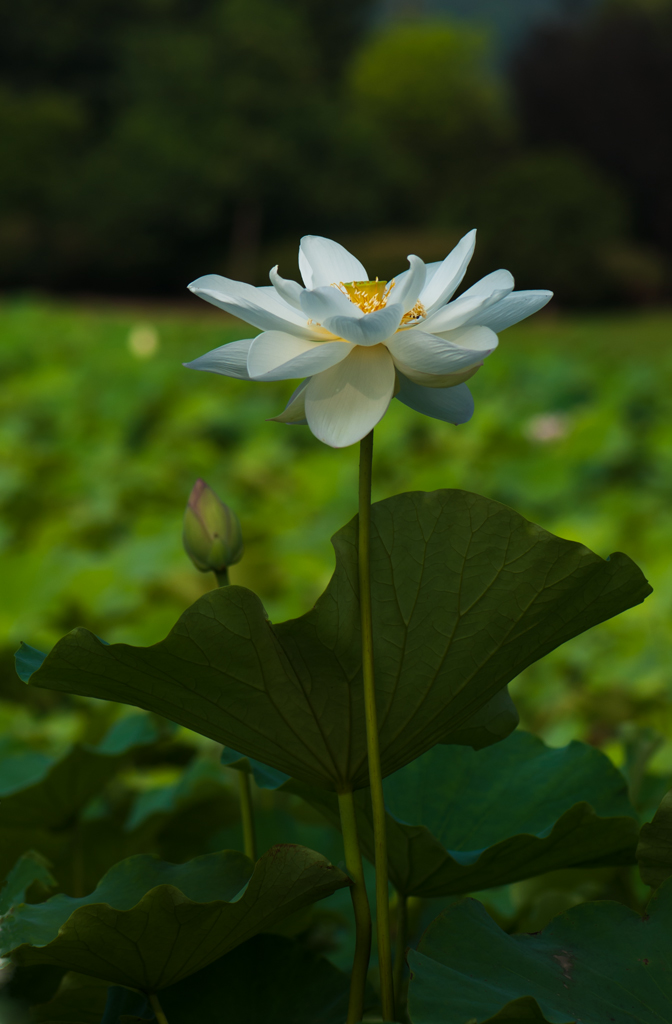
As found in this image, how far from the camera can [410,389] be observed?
1.19ft

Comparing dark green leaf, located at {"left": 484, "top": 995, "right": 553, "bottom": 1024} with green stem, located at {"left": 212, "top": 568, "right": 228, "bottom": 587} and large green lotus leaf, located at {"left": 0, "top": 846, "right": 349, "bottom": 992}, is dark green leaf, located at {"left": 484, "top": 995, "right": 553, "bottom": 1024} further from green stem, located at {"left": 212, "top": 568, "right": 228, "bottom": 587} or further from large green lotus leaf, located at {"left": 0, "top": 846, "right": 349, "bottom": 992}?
green stem, located at {"left": 212, "top": 568, "right": 228, "bottom": 587}

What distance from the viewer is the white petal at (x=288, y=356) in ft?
1.05

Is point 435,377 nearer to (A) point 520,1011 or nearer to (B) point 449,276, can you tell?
(B) point 449,276

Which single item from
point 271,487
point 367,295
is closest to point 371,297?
point 367,295

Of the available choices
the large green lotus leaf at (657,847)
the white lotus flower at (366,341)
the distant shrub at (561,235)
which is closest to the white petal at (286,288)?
the white lotus flower at (366,341)

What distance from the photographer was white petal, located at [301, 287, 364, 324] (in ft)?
1.05

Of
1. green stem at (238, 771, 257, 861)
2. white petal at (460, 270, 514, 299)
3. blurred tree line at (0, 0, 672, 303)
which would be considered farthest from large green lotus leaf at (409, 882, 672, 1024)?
blurred tree line at (0, 0, 672, 303)

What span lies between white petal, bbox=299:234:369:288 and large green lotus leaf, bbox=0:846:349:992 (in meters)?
0.22

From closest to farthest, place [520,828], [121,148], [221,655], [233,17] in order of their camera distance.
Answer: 1. [221,655]
2. [520,828]
3. [121,148]
4. [233,17]

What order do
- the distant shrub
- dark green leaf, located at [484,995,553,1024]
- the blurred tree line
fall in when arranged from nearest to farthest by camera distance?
dark green leaf, located at [484,995,553,1024]
the distant shrub
the blurred tree line

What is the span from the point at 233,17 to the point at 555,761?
18.6 m

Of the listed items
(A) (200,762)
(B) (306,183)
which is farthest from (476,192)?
(A) (200,762)

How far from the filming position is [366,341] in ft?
1.06

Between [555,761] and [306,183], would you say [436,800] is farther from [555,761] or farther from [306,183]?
[306,183]
